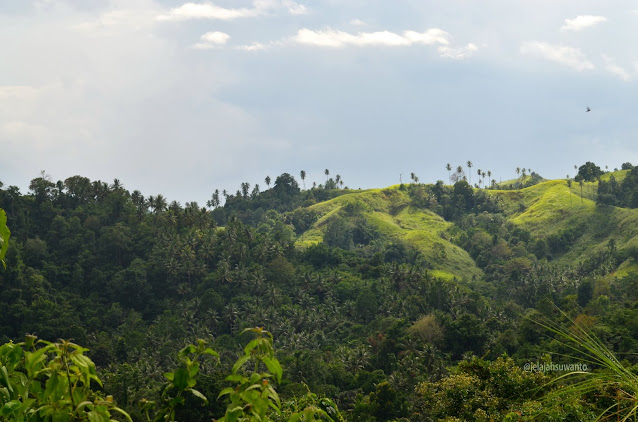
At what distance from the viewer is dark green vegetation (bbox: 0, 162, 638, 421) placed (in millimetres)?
75688

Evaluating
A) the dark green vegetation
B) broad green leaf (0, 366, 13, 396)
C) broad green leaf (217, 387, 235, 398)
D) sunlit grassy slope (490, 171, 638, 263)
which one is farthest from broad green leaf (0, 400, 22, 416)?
sunlit grassy slope (490, 171, 638, 263)

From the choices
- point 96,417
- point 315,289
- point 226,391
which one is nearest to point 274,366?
point 226,391

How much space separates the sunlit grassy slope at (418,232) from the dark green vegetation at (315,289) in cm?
70

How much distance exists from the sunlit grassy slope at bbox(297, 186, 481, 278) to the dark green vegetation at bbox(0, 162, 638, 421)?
2.29 ft

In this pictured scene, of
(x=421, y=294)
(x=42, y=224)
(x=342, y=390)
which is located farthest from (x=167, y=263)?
(x=342, y=390)

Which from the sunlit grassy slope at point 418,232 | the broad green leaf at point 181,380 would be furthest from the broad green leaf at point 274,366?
the sunlit grassy slope at point 418,232

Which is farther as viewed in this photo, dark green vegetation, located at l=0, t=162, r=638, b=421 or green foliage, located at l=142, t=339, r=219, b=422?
dark green vegetation, located at l=0, t=162, r=638, b=421

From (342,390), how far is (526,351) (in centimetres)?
1985

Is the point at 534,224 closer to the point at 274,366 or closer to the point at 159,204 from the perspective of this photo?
the point at 159,204

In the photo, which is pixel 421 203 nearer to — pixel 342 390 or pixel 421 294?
pixel 421 294

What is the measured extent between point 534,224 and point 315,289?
255 feet

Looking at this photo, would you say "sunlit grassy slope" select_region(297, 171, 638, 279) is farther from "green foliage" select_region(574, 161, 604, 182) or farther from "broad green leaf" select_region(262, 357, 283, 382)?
"broad green leaf" select_region(262, 357, 283, 382)

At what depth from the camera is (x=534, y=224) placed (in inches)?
6914

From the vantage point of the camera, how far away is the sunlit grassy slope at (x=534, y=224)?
494ft
